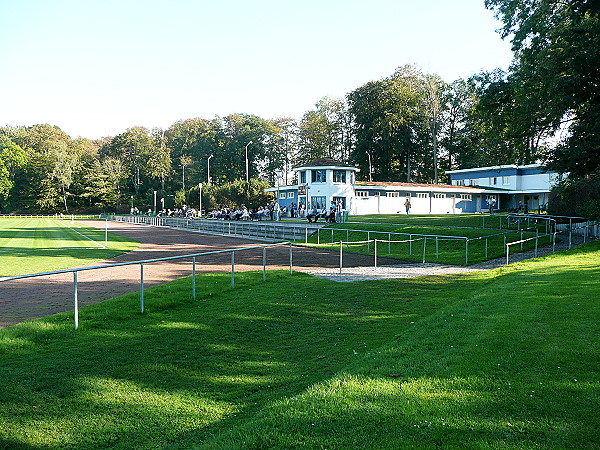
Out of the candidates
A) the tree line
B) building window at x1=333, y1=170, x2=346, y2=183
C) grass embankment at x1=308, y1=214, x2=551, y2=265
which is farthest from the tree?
building window at x1=333, y1=170, x2=346, y2=183

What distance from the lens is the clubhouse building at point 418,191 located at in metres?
54.8

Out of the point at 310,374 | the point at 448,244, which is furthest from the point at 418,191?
the point at 310,374

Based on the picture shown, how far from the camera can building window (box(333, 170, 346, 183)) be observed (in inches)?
2156

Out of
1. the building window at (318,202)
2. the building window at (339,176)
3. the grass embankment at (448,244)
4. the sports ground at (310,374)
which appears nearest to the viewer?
the sports ground at (310,374)

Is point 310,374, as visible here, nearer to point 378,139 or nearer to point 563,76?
point 563,76

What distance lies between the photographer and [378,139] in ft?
258

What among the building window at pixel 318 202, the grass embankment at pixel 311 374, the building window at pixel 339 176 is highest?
the building window at pixel 339 176

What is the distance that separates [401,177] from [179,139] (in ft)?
169

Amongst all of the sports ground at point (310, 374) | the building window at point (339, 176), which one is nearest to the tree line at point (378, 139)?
the sports ground at point (310, 374)

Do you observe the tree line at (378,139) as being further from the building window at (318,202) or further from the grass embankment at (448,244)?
the building window at (318,202)

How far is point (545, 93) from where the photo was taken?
2183cm

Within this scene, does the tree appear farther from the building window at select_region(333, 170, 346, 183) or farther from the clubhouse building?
the building window at select_region(333, 170, 346, 183)

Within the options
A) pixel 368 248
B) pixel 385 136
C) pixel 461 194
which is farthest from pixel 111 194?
pixel 368 248

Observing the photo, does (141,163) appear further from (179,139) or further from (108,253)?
(108,253)
